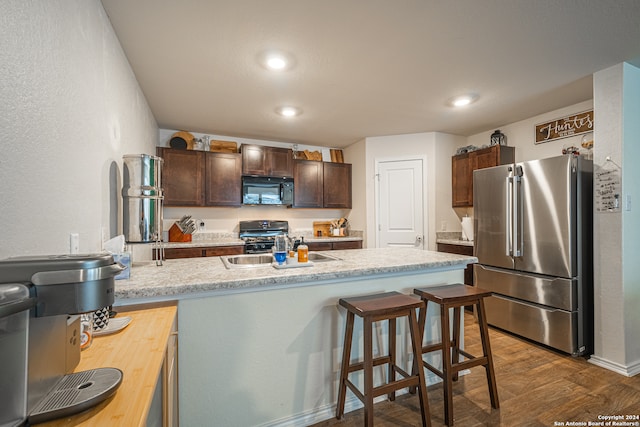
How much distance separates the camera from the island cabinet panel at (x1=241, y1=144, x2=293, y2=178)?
13.7 feet

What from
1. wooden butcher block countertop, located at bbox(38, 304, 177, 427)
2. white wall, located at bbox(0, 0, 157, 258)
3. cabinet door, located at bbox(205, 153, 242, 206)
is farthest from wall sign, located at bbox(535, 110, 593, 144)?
white wall, located at bbox(0, 0, 157, 258)

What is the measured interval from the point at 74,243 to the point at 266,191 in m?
3.10

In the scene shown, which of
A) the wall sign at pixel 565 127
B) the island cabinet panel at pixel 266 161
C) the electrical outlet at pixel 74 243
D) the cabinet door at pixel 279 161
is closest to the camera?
the electrical outlet at pixel 74 243

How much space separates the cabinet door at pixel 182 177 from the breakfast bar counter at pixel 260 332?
2091 millimetres

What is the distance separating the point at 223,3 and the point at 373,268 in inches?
70.9

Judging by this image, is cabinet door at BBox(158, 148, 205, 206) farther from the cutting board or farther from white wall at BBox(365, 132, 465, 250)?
white wall at BBox(365, 132, 465, 250)

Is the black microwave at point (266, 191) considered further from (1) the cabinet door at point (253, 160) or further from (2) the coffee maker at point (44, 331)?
(2) the coffee maker at point (44, 331)

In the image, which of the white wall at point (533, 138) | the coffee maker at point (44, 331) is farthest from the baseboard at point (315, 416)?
the white wall at point (533, 138)

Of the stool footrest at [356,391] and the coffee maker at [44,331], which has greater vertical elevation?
the coffee maker at [44,331]

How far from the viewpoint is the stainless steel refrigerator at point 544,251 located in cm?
248

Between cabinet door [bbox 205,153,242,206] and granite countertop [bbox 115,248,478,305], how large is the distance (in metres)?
2.06

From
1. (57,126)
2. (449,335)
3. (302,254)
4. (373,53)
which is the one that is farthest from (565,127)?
(57,126)

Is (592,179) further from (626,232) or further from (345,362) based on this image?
(345,362)

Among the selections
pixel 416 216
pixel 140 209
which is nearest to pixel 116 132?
pixel 140 209
